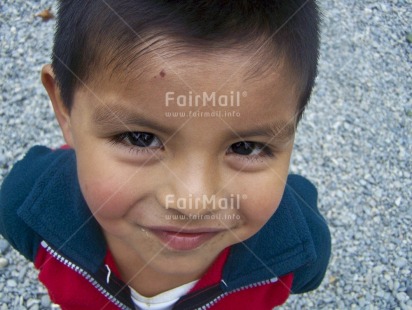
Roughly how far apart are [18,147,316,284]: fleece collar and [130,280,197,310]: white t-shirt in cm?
11

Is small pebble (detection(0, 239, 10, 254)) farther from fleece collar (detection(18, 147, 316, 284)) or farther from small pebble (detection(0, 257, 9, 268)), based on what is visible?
fleece collar (detection(18, 147, 316, 284))

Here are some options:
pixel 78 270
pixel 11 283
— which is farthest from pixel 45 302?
pixel 78 270

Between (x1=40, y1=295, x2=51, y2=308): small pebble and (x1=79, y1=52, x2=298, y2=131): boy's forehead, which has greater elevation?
(x1=79, y1=52, x2=298, y2=131): boy's forehead

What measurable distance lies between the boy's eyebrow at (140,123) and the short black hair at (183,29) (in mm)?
64

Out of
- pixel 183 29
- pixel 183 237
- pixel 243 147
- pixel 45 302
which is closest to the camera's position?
pixel 183 29

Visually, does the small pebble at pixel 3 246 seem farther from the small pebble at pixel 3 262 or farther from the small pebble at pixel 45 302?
the small pebble at pixel 45 302

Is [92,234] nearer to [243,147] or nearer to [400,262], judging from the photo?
[243,147]

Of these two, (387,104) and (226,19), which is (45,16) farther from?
(226,19)

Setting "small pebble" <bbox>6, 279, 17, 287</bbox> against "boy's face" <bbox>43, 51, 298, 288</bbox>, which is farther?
"small pebble" <bbox>6, 279, 17, 287</bbox>

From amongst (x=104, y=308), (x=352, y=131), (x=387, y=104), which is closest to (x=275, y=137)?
(x=104, y=308)

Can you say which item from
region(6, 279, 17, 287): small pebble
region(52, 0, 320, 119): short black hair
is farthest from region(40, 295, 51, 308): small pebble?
region(52, 0, 320, 119): short black hair

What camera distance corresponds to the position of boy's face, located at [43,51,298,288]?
2.45 feet

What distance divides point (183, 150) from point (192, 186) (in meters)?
0.06

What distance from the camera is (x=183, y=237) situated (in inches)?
37.7
